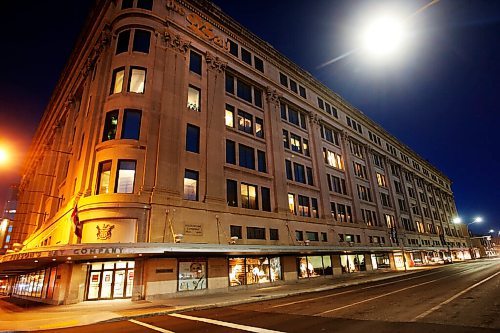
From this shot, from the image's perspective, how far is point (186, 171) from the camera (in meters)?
24.5

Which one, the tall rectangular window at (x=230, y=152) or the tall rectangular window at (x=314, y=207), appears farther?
the tall rectangular window at (x=314, y=207)

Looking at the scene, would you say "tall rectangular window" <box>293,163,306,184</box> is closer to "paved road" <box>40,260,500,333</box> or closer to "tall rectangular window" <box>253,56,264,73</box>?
"tall rectangular window" <box>253,56,264,73</box>

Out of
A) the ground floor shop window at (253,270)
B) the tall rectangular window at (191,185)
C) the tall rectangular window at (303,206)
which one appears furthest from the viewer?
the tall rectangular window at (303,206)

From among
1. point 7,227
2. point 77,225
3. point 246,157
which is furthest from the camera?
point 7,227

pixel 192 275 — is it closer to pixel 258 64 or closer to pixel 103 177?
pixel 103 177

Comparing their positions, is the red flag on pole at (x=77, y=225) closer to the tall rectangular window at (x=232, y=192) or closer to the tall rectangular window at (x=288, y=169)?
the tall rectangular window at (x=232, y=192)

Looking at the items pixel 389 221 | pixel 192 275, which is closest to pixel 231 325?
pixel 192 275

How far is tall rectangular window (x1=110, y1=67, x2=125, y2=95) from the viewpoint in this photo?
2444cm

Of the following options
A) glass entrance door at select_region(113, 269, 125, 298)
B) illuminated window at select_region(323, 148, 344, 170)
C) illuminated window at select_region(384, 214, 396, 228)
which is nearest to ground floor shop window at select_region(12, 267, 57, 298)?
glass entrance door at select_region(113, 269, 125, 298)

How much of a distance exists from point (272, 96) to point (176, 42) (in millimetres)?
14327

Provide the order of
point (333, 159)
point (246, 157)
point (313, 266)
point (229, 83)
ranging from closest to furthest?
point (246, 157) → point (313, 266) → point (229, 83) → point (333, 159)

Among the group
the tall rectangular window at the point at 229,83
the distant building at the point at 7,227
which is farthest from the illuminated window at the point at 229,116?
the distant building at the point at 7,227

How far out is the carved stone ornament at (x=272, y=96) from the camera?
36344 mm

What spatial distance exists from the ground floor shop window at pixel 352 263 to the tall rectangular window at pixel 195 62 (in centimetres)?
3012
